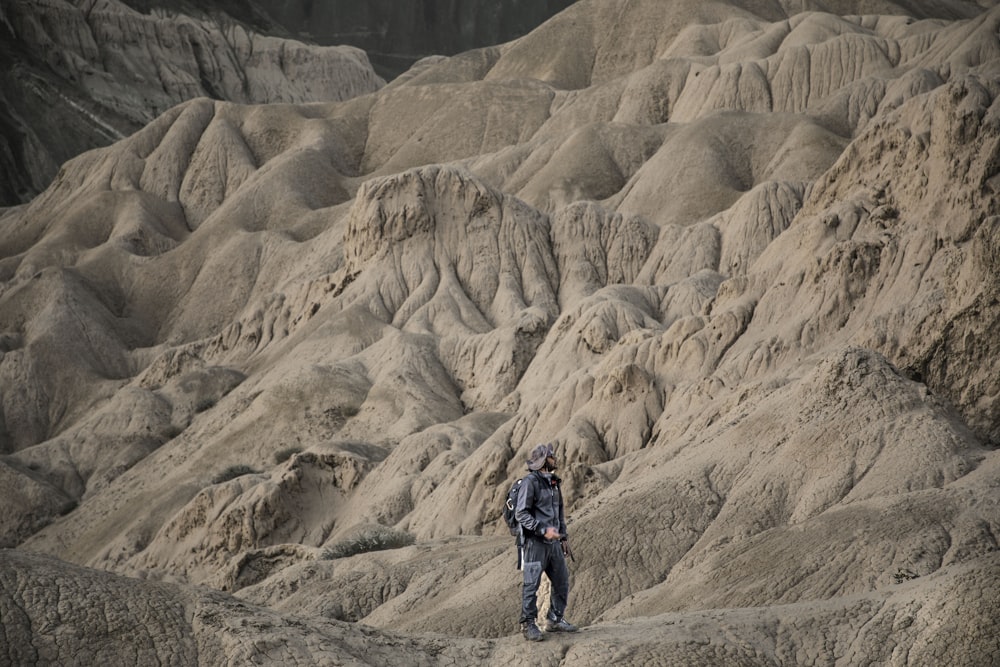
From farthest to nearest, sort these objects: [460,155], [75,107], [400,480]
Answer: [75,107] → [460,155] → [400,480]

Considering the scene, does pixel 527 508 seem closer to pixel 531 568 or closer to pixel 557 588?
pixel 531 568

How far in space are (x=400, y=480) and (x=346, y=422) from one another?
34.7ft

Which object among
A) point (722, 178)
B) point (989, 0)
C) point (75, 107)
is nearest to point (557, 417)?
point (722, 178)

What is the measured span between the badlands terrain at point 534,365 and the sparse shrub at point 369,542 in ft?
0.42

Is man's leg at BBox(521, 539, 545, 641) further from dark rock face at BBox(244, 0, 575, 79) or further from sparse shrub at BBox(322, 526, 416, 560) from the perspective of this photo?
dark rock face at BBox(244, 0, 575, 79)

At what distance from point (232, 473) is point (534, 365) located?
10.5m

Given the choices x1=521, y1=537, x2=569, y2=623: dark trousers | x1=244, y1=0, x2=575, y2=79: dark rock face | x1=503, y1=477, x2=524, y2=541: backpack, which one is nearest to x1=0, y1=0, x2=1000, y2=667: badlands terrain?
x1=521, y1=537, x2=569, y2=623: dark trousers

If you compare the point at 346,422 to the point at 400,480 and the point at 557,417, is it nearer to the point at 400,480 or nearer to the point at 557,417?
the point at 400,480

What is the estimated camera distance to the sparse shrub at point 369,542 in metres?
31.9

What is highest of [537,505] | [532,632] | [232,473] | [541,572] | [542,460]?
[542,460]

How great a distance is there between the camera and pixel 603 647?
46.9 feet

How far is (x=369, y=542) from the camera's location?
107 feet

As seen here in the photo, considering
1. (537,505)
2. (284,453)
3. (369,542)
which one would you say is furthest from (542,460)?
(284,453)

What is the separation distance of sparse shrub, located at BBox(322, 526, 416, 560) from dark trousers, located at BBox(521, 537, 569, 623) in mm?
17558
